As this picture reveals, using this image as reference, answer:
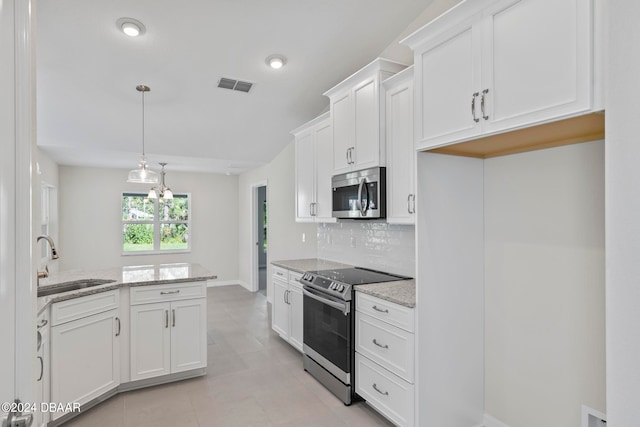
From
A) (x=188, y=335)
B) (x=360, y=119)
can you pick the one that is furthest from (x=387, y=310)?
(x=188, y=335)

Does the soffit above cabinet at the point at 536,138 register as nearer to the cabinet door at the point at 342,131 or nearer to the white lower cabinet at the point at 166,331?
the cabinet door at the point at 342,131

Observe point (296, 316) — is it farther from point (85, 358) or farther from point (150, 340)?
point (85, 358)

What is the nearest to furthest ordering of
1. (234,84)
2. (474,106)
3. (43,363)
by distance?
1. (474,106)
2. (43,363)
3. (234,84)

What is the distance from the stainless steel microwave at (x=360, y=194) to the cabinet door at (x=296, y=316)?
0.94 m

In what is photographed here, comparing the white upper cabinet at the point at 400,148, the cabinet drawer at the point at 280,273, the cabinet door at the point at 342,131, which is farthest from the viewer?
the cabinet drawer at the point at 280,273

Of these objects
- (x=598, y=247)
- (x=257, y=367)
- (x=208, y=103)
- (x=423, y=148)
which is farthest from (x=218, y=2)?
(x=257, y=367)

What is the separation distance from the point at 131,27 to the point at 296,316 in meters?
2.99

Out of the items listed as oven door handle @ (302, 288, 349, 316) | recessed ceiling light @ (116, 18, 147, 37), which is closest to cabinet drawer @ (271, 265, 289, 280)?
oven door handle @ (302, 288, 349, 316)

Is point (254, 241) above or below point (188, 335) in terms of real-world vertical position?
above

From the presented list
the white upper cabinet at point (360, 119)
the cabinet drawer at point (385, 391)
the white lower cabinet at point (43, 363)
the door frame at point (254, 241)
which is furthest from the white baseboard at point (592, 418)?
the door frame at point (254, 241)

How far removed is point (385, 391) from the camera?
2518 mm

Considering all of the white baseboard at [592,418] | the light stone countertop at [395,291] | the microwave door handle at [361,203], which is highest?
the microwave door handle at [361,203]

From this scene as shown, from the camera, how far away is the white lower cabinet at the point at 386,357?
233 cm

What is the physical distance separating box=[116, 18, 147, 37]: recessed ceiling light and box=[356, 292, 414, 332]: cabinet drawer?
2695 millimetres
